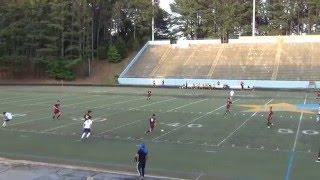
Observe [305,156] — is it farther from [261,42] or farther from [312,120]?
[261,42]

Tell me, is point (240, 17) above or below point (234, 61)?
above

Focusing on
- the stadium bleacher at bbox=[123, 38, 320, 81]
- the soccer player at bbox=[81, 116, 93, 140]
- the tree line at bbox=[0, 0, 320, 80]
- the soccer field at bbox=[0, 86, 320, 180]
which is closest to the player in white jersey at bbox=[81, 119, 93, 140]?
the soccer player at bbox=[81, 116, 93, 140]

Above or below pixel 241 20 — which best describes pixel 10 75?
below

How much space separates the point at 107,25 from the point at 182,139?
62335 mm

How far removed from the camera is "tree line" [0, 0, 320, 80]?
2805 inches

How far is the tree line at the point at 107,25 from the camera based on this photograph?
234ft

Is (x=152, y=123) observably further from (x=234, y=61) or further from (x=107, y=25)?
(x=107, y=25)

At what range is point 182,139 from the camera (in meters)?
22.7

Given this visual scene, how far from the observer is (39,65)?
73438 mm

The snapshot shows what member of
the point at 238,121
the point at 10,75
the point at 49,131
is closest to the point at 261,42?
the point at 10,75

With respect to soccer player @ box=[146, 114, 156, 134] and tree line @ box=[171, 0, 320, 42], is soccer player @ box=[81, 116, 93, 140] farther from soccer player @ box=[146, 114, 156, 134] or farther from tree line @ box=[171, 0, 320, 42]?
tree line @ box=[171, 0, 320, 42]

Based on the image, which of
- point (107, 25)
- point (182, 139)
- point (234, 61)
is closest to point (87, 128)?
point (182, 139)

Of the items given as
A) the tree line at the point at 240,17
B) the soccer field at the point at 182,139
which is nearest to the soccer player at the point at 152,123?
the soccer field at the point at 182,139

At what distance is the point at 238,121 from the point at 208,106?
26.6 feet
